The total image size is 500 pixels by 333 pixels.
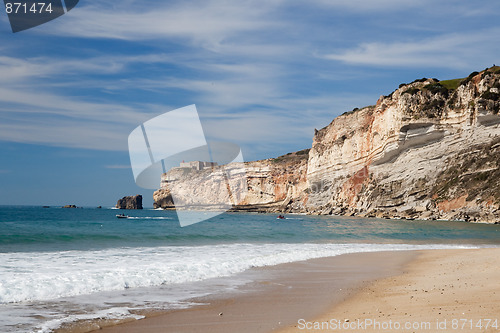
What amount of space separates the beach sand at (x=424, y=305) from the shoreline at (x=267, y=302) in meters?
0.49

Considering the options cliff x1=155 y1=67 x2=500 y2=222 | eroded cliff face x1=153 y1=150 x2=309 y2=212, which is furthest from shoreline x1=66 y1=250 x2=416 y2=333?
eroded cliff face x1=153 y1=150 x2=309 y2=212

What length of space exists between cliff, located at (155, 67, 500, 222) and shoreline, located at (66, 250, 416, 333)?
4588 cm

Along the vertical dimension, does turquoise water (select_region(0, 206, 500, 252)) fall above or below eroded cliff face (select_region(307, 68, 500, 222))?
below

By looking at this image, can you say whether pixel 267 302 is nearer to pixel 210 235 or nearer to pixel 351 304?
pixel 351 304

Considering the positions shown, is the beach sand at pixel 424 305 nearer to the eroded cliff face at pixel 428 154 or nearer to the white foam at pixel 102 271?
the white foam at pixel 102 271

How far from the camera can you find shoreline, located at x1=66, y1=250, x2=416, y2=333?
21.5ft

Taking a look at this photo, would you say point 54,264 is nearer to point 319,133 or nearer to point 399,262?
point 399,262

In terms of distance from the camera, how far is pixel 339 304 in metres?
8.17

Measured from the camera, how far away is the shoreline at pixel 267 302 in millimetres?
6547

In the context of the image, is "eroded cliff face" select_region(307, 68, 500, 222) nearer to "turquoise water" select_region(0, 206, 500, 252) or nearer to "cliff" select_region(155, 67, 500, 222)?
"cliff" select_region(155, 67, 500, 222)

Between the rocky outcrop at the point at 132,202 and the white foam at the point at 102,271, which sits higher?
the white foam at the point at 102,271

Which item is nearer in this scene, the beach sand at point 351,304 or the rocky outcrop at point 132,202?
the beach sand at point 351,304

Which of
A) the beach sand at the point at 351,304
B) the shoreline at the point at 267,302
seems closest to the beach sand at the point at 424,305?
the beach sand at the point at 351,304

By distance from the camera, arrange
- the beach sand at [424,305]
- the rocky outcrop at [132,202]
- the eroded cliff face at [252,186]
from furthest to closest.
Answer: the rocky outcrop at [132,202], the eroded cliff face at [252,186], the beach sand at [424,305]
